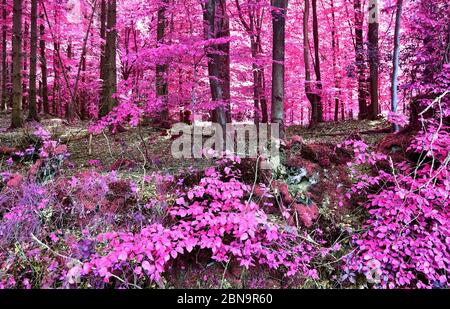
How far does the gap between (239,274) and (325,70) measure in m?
12.2

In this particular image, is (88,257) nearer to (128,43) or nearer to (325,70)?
(325,70)

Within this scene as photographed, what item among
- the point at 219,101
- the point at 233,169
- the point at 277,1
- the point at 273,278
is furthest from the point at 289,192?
the point at 277,1

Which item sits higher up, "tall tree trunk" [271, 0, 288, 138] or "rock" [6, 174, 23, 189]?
"tall tree trunk" [271, 0, 288, 138]

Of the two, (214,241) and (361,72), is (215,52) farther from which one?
(361,72)

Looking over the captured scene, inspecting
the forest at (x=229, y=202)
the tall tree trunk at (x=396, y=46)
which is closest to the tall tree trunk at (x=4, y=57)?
the forest at (x=229, y=202)

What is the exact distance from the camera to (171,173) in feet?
18.1

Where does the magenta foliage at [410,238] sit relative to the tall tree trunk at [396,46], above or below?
below

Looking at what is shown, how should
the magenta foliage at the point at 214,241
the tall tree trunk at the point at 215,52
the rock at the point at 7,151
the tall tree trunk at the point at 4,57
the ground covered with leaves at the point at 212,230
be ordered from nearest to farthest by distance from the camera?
1. the magenta foliage at the point at 214,241
2. the ground covered with leaves at the point at 212,230
3. the tall tree trunk at the point at 215,52
4. the rock at the point at 7,151
5. the tall tree trunk at the point at 4,57

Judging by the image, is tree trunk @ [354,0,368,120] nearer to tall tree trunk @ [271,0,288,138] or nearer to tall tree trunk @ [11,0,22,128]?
tall tree trunk @ [271,0,288,138]

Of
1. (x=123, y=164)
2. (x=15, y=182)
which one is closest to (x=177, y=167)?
(x=123, y=164)

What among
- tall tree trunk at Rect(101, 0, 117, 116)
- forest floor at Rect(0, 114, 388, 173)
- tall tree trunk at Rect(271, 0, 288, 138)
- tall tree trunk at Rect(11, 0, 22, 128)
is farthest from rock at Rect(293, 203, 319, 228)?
tall tree trunk at Rect(11, 0, 22, 128)

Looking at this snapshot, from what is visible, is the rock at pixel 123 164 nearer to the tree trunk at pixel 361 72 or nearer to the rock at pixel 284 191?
the rock at pixel 284 191

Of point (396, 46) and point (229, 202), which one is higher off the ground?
point (396, 46)

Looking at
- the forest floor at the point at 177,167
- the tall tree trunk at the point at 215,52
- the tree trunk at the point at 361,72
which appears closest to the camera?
the forest floor at the point at 177,167
